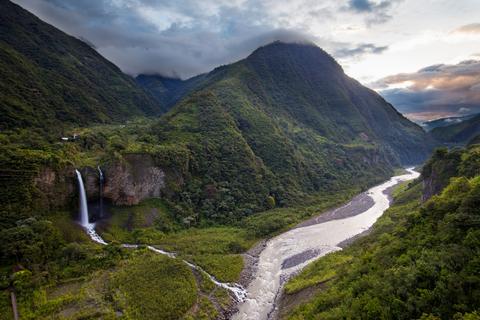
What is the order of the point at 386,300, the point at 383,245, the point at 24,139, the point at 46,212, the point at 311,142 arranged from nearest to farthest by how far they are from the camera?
the point at 386,300
the point at 383,245
the point at 46,212
the point at 24,139
the point at 311,142

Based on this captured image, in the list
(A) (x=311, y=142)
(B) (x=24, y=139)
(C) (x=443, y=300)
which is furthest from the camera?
(A) (x=311, y=142)

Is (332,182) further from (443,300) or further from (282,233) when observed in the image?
(443,300)

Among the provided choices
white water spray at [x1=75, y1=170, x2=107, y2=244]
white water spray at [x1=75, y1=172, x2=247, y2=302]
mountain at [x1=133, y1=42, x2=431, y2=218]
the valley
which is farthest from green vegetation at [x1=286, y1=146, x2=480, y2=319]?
mountain at [x1=133, y1=42, x2=431, y2=218]

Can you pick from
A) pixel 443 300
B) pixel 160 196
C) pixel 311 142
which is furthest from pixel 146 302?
pixel 311 142

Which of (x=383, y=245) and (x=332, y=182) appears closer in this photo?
(x=383, y=245)

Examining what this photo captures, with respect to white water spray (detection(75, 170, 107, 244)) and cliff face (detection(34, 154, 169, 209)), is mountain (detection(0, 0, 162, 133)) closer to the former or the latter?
cliff face (detection(34, 154, 169, 209))

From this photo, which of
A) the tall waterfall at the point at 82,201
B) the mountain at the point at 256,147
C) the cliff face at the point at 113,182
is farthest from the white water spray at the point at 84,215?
the mountain at the point at 256,147

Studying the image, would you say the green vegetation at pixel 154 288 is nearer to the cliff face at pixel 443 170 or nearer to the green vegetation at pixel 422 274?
the green vegetation at pixel 422 274

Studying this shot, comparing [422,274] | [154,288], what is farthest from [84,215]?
[422,274]
